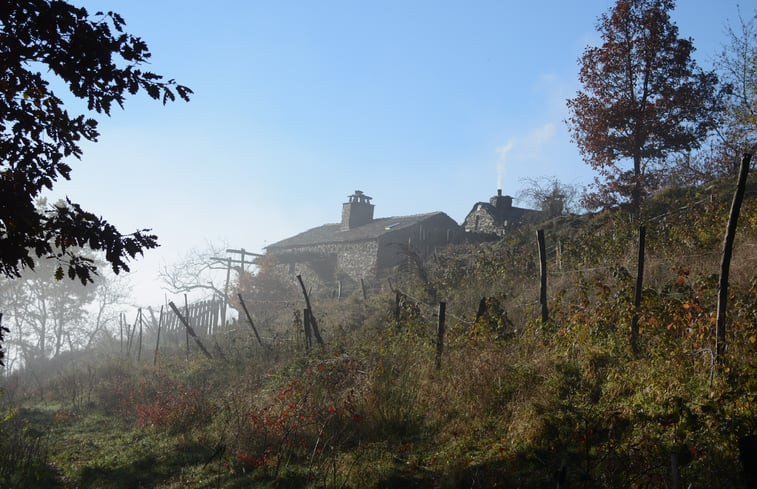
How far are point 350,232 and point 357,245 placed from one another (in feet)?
8.43

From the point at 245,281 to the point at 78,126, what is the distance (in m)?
34.2

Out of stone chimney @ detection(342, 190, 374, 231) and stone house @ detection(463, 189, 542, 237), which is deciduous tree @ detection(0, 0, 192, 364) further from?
stone chimney @ detection(342, 190, 374, 231)

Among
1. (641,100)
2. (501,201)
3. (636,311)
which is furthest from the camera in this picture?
(501,201)

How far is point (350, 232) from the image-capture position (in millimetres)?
37719

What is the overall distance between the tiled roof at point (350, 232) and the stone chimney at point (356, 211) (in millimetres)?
Answer: 479

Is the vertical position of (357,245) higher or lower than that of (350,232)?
lower

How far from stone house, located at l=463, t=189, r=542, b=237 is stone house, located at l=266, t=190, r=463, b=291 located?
1.52m

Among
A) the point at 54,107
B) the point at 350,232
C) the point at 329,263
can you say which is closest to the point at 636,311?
the point at 54,107

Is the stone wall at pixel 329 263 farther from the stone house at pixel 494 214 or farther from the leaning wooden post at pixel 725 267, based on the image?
the leaning wooden post at pixel 725 267

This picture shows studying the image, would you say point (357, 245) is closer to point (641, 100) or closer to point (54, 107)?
point (641, 100)

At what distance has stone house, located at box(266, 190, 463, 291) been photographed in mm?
33844

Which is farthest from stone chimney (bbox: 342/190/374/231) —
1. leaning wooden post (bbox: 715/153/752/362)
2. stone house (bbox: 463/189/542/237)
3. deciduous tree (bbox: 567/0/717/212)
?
leaning wooden post (bbox: 715/153/752/362)

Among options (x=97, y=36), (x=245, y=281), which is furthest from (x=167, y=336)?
(x=97, y=36)

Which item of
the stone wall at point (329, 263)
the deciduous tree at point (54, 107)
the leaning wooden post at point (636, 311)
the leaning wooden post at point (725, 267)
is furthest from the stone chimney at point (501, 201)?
the deciduous tree at point (54, 107)
